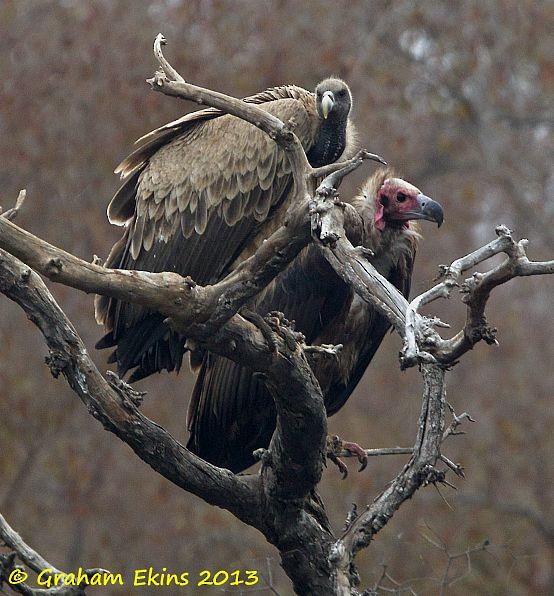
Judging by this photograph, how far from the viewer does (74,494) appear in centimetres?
1275

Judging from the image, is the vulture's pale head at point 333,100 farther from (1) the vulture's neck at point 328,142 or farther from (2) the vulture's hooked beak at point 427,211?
(2) the vulture's hooked beak at point 427,211

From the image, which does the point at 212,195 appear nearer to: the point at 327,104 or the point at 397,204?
the point at 327,104

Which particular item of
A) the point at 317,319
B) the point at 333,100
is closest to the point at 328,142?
the point at 333,100

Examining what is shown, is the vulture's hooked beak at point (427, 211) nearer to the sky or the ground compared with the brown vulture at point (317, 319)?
nearer to the sky

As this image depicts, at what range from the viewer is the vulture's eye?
20.4ft

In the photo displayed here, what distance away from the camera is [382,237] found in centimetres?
624

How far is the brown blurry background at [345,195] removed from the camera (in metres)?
10.6

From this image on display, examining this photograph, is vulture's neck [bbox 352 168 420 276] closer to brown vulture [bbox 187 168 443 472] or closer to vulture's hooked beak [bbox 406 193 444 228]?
brown vulture [bbox 187 168 443 472]

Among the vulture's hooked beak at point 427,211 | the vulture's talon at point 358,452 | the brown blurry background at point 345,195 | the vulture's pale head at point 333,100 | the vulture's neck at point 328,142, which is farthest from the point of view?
the brown blurry background at point 345,195

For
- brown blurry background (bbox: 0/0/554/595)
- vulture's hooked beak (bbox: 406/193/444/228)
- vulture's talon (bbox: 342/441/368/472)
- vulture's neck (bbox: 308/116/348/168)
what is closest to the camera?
vulture's talon (bbox: 342/441/368/472)

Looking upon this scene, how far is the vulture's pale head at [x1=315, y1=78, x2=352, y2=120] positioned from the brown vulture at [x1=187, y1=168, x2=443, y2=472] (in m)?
0.37

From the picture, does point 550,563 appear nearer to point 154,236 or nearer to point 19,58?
point 19,58

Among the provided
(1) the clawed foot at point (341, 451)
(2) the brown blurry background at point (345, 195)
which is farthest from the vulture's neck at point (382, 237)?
(2) the brown blurry background at point (345, 195)

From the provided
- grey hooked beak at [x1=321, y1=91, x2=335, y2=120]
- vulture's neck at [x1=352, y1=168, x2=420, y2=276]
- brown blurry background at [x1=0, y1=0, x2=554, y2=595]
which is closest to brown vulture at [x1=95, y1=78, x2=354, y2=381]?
grey hooked beak at [x1=321, y1=91, x2=335, y2=120]
